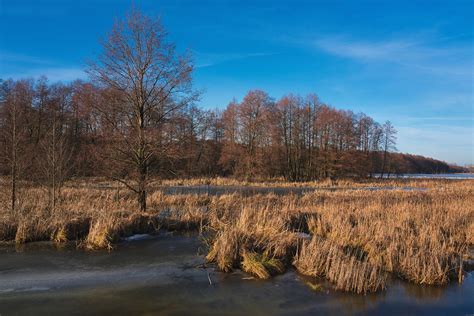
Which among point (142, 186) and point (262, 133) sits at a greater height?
point (262, 133)

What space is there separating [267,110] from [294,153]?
30.1 feet

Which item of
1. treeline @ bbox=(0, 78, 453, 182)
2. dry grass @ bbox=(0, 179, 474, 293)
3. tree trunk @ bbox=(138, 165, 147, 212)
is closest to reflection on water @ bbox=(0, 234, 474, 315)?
dry grass @ bbox=(0, 179, 474, 293)

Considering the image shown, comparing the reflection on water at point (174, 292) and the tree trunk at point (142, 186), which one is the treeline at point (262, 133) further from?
the reflection on water at point (174, 292)

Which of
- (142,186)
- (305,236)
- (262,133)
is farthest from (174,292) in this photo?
(262,133)

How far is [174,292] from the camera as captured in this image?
6020mm

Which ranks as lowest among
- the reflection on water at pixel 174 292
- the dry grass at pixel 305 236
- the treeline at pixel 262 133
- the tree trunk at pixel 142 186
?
the reflection on water at pixel 174 292

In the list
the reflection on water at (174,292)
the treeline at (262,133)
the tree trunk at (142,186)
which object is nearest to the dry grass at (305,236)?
the reflection on water at (174,292)

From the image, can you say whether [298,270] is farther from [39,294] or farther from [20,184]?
[20,184]

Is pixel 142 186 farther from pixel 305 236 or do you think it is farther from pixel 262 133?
pixel 262 133

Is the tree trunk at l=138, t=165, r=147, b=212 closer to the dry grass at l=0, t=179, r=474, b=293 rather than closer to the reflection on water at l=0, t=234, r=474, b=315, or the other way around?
the dry grass at l=0, t=179, r=474, b=293

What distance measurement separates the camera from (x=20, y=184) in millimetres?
11961

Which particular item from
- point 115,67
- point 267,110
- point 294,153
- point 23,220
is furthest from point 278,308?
point 294,153

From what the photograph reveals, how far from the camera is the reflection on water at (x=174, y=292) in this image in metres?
5.36

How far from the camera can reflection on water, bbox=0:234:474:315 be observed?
536 cm
